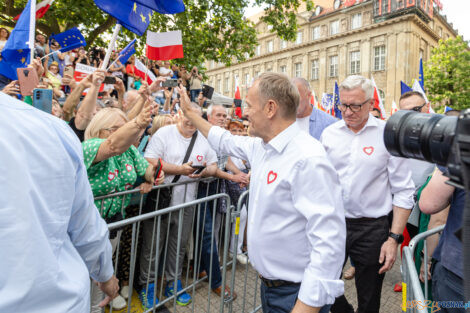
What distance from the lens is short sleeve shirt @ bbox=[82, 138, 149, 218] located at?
2254mm

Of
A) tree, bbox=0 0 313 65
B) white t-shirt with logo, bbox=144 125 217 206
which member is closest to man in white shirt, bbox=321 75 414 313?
white t-shirt with logo, bbox=144 125 217 206

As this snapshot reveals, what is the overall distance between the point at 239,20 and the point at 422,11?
96.0 ft

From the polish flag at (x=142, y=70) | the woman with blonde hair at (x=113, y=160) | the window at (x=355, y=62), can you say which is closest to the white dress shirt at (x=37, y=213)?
the woman with blonde hair at (x=113, y=160)

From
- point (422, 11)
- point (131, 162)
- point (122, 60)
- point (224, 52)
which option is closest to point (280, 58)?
point (422, 11)

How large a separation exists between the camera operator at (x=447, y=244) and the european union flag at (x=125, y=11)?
3058 mm

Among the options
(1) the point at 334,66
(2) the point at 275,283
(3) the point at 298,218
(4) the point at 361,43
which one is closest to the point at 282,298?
(2) the point at 275,283

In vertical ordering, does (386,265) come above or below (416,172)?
below

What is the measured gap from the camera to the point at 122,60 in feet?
16.8

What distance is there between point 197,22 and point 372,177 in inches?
384

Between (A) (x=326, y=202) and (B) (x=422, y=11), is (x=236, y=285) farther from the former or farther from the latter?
(B) (x=422, y=11)

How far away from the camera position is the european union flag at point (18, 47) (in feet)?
10.9

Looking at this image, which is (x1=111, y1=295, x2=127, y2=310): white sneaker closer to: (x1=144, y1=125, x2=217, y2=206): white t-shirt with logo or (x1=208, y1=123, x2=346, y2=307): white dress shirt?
(x1=144, y1=125, x2=217, y2=206): white t-shirt with logo

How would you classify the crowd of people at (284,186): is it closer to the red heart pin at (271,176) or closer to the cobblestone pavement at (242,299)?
the red heart pin at (271,176)

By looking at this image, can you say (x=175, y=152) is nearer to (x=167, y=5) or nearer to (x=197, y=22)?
(x=167, y=5)
